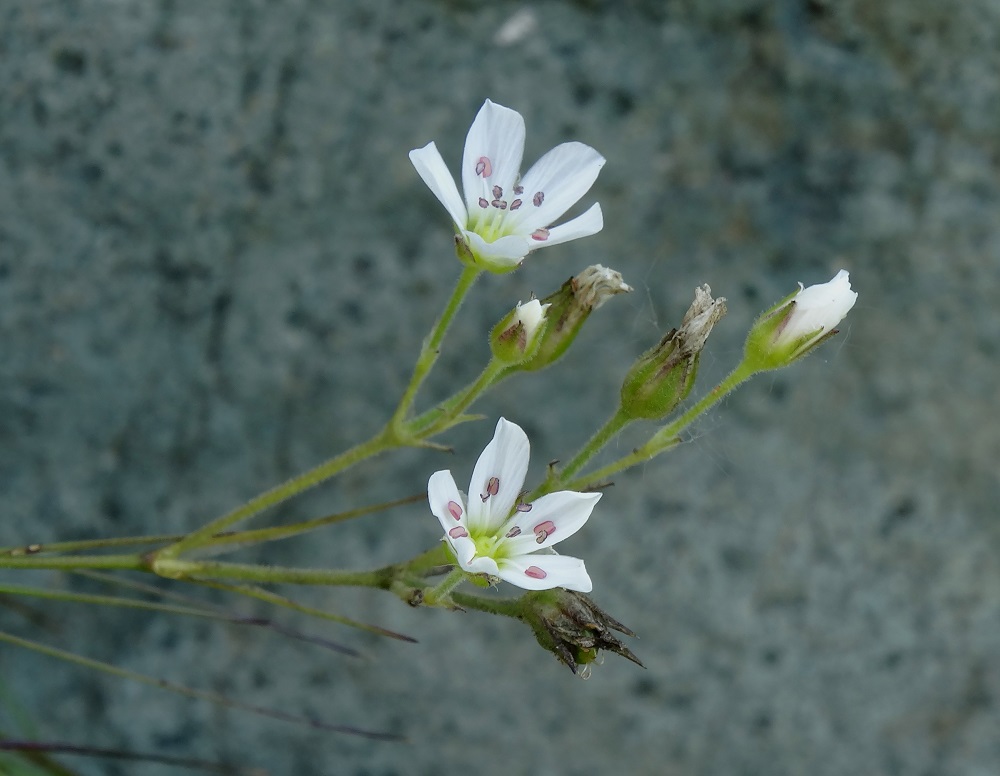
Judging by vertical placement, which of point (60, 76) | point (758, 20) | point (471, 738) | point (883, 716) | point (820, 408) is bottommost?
point (883, 716)

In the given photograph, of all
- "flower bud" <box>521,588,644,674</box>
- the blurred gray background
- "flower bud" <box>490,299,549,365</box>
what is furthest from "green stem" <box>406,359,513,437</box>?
the blurred gray background

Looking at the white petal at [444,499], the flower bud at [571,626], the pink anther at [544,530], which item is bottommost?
the flower bud at [571,626]

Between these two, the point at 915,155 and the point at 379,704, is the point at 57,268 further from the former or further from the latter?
the point at 915,155

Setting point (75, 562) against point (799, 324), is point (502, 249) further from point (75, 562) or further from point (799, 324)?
point (75, 562)

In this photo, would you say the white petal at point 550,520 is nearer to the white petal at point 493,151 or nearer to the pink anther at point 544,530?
the pink anther at point 544,530

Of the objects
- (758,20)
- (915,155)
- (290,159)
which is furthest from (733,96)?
(290,159)

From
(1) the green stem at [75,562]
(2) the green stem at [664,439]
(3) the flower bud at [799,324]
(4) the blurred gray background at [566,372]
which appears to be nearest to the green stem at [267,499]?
(1) the green stem at [75,562]
